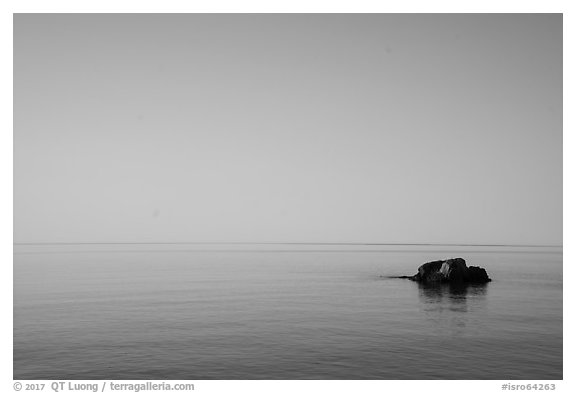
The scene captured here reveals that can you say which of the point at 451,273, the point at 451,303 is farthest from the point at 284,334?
the point at 451,273

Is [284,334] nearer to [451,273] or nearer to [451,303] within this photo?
[451,303]

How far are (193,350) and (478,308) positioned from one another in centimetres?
3325

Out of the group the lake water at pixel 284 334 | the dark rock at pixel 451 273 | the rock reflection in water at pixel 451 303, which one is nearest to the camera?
the lake water at pixel 284 334

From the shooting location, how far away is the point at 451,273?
74.0m

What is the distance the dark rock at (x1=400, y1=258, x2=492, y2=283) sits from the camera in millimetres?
74125

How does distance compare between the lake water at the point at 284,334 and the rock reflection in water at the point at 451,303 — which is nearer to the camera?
the lake water at the point at 284,334

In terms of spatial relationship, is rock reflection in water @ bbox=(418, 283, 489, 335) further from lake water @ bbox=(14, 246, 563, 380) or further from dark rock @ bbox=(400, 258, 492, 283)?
dark rock @ bbox=(400, 258, 492, 283)

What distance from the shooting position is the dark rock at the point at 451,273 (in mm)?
74125

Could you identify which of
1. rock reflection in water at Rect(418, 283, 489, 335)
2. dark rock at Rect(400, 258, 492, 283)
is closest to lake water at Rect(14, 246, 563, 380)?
rock reflection in water at Rect(418, 283, 489, 335)

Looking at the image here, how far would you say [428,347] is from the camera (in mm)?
31953

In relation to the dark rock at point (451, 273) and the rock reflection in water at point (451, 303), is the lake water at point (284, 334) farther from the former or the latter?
the dark rock at point (451, 273)

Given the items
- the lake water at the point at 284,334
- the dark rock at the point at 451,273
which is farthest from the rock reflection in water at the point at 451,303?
the dark rock at the point at 451,273

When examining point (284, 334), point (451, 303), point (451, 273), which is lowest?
point (284, 334)
